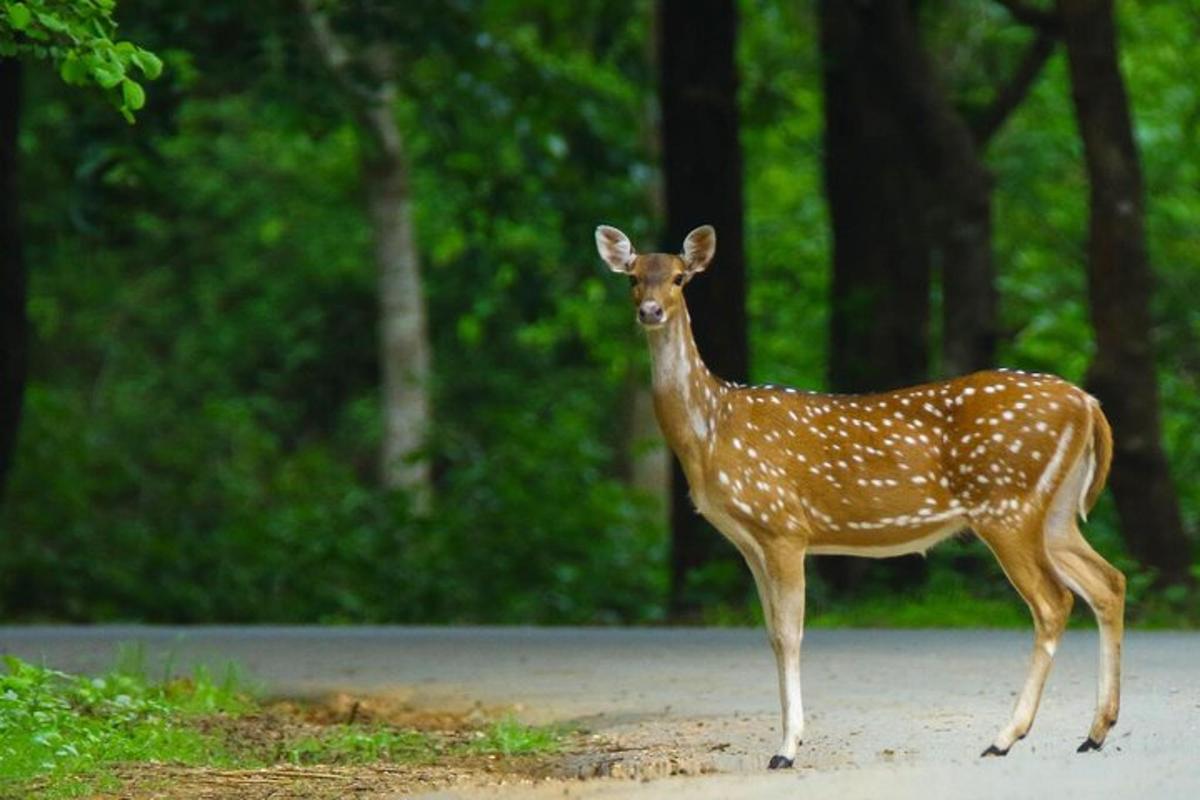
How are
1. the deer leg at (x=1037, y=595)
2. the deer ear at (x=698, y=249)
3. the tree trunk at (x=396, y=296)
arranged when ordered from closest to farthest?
the deer leg at (x=1037, y=595)
the deer ear at (x=698, y=249)
the tree trunk at (x=396, y=296)

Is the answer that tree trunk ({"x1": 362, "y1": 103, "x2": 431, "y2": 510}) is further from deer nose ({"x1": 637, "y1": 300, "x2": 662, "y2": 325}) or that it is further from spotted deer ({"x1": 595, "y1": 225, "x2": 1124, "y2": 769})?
deer nose ({"x1": 637, "y1": 300, "x2": 662, "y2": 325})

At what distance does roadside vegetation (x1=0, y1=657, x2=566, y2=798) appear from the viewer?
34.5 feet

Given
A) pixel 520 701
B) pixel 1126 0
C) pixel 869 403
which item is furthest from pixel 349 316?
pixel 869 403

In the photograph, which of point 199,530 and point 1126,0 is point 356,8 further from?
point 1126,0

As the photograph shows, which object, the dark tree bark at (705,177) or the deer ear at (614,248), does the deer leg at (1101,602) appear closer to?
the deer ear at (614,248)

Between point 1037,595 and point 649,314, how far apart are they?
190cm

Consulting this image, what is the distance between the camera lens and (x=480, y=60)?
21.6 meters

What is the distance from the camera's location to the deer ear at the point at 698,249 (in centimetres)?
1108

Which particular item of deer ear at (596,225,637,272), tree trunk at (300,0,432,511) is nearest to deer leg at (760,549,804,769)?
deer ear at (596,225,637,272)

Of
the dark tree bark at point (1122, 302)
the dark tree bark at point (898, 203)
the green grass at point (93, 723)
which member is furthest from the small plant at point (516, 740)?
the dark tree bark at point (898, 203)

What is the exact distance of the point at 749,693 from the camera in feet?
42.6

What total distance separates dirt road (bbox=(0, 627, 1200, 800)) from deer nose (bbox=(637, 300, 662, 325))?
1739 millimetres

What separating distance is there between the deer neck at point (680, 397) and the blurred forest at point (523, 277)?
2.41m

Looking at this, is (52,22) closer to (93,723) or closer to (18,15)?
(18,15)
